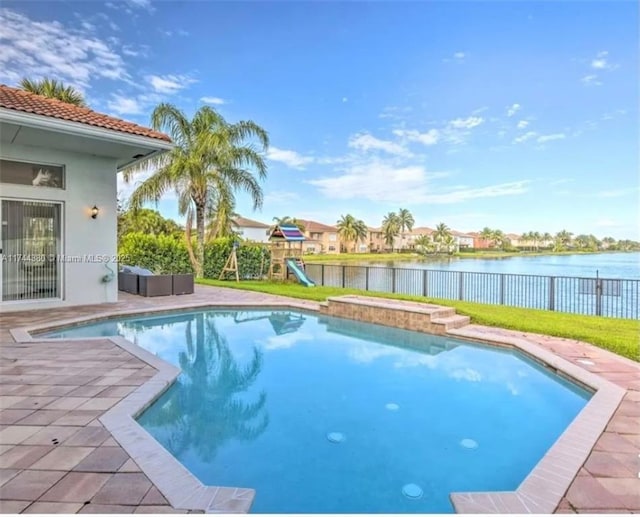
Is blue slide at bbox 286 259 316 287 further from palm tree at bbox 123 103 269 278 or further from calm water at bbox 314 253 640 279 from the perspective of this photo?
calm water at bbox 314 253 640 279

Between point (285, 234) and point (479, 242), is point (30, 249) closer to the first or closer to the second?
point (285, 234)

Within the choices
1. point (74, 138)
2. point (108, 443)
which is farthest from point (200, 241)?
point (108, 443)

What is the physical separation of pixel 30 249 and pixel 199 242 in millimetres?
8623

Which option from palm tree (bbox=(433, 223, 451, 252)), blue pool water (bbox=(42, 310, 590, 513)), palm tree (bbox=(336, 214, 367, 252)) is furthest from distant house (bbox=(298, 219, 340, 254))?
blue pool water (bbox=(42, 310, 590, 513))

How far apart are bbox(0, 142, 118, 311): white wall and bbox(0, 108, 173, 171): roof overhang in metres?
0.27

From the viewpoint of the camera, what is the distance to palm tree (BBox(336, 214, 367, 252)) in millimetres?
64500

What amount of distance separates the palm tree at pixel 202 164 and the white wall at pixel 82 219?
6481 mm

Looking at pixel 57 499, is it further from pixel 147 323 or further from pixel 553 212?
pixel 553 212

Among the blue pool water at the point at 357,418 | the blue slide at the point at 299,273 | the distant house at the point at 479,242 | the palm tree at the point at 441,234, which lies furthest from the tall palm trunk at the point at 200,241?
the distant house at the point at 479,242

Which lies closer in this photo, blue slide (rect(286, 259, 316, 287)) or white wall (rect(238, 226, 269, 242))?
blue slide (rect(286, 259, 316, 287))

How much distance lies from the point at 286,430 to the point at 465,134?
21.3m

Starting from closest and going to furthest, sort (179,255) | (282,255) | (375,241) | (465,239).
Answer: (282,255) < (179,255) < (375,241) < (465,239)

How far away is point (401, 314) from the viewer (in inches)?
304

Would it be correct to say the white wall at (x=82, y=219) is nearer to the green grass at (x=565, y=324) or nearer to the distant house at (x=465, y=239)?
the green grass at (x=565, y=324)
